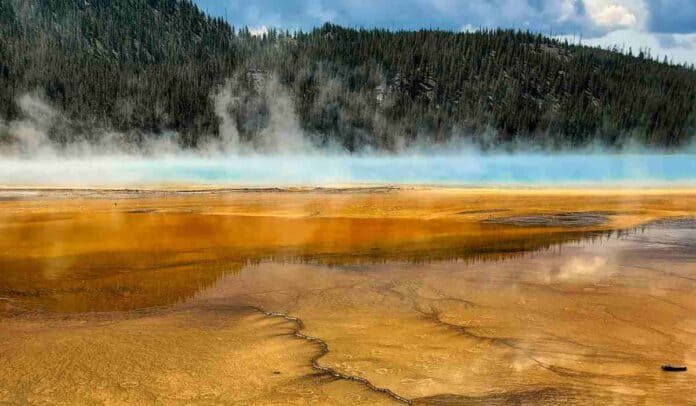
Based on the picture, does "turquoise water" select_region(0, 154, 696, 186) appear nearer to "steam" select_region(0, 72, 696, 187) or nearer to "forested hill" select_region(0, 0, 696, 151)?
"steam" select_region(0, 72, 696, 187)

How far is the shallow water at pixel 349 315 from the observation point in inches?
180

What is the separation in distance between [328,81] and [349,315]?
7097 centimetres

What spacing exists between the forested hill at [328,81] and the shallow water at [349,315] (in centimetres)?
5504

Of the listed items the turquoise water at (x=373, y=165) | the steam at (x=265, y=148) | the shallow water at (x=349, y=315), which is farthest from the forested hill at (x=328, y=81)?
the shallow water at (x=349, y=315)

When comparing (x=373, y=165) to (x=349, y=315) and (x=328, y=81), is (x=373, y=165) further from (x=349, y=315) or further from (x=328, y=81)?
(x=349, y=315)

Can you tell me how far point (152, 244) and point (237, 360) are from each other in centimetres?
688

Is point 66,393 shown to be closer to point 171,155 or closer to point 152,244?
point 152,244

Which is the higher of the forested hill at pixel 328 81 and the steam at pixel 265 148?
the forested hill at pixel 328 81

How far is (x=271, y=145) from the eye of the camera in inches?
2589

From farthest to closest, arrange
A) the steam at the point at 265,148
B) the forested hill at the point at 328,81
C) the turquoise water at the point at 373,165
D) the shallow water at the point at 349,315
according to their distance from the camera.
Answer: the forested hill at the point at 328,81, the steam at the point at 265,148, the turquoise water at the point at 373,165, the shallow water at the point at 349,315

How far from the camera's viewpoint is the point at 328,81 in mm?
→ 75500

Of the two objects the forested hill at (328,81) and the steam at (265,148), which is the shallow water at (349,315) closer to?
the steam at (265,148)

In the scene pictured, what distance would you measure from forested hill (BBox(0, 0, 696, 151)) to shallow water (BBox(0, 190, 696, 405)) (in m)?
55.0

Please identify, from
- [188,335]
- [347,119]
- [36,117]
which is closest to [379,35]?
[347,119]
